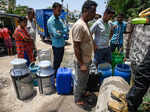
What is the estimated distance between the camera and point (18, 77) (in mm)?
2648

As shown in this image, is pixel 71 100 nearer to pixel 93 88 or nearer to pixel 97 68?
pixel 93 88

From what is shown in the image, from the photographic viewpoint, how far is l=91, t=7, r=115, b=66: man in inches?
116

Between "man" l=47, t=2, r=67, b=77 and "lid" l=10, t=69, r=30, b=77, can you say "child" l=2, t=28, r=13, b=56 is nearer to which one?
"man" l=47, t=2, r=67, b=77

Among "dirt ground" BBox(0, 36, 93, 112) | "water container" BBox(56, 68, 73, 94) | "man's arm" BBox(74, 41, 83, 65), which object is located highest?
"man's arm" BBox(74, 41, 83, 65)

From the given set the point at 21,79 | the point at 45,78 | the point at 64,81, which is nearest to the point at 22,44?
the point at 21,79

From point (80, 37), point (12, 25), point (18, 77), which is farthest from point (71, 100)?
point (12, 25)

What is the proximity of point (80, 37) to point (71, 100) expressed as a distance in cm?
160

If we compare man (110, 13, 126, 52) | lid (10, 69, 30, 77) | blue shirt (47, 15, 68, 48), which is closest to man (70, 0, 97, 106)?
blue shirt (47, 15, 68, 48)

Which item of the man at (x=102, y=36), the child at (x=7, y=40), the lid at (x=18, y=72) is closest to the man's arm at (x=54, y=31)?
the man at (x=102, y=36)

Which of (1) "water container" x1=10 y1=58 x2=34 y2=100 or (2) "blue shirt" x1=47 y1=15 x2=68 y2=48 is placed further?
(2) "blue shirt" x1=47 y1=15 x2=68 y2=48

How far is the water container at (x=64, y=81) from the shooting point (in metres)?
2.86

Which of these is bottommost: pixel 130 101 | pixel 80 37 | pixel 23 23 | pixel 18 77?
pixel 18 77

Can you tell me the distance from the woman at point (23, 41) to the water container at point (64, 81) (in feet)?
4.27

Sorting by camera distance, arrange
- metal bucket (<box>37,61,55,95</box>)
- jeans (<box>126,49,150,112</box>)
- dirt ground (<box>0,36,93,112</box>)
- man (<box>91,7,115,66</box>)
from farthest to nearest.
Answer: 1. man (<box>91,7,115,66</box>)
2. metal bucket (<box>37,61,55,95</box>)
3. dirt ground (<box>0,36,93,112</box>)
4. jeans (<box>126,49,150,112</box>)
